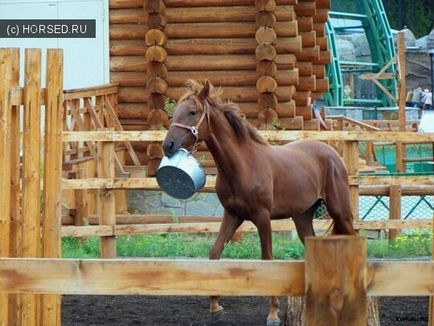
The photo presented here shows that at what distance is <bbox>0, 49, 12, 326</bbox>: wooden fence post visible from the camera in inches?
301

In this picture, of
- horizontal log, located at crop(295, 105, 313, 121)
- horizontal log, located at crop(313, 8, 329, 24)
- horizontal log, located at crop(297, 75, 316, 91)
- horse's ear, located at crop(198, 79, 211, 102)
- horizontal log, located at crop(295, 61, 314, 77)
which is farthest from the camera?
horizontal log, located at crop(313, 8, 329, 24)

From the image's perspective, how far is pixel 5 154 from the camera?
7645 millimetres

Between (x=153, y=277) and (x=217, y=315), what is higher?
(x=153, y=277)

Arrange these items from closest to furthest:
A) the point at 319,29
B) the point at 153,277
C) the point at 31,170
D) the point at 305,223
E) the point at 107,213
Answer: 1. the point at 153,277
2. the point at 31,170
3. the point at 305,223
4. the point at 107,213
5. the point at 319,29

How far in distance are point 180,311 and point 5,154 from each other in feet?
10.8

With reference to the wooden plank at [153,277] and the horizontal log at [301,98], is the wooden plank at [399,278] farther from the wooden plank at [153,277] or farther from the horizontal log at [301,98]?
the horizontal log at [301,98]

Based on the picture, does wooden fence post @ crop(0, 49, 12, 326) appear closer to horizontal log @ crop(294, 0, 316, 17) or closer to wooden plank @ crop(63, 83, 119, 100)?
wooden plank @ crop(63, 83, 119, 100)

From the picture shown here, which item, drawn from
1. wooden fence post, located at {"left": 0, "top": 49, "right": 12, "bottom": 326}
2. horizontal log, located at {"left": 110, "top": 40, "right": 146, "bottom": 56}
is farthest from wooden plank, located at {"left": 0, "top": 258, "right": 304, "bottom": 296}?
horizontal log, located at {"left": 110, "top": 40, "right": 146, "bottom": 56}

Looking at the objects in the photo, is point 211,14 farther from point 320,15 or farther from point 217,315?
point 217,315

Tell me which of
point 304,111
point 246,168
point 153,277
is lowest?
point 153,277

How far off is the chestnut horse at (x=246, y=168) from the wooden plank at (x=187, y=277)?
14.7 feet

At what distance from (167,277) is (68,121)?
497 inches

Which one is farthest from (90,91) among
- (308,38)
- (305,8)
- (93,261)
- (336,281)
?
Answer: (336,281)

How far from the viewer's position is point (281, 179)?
10.6 meters
